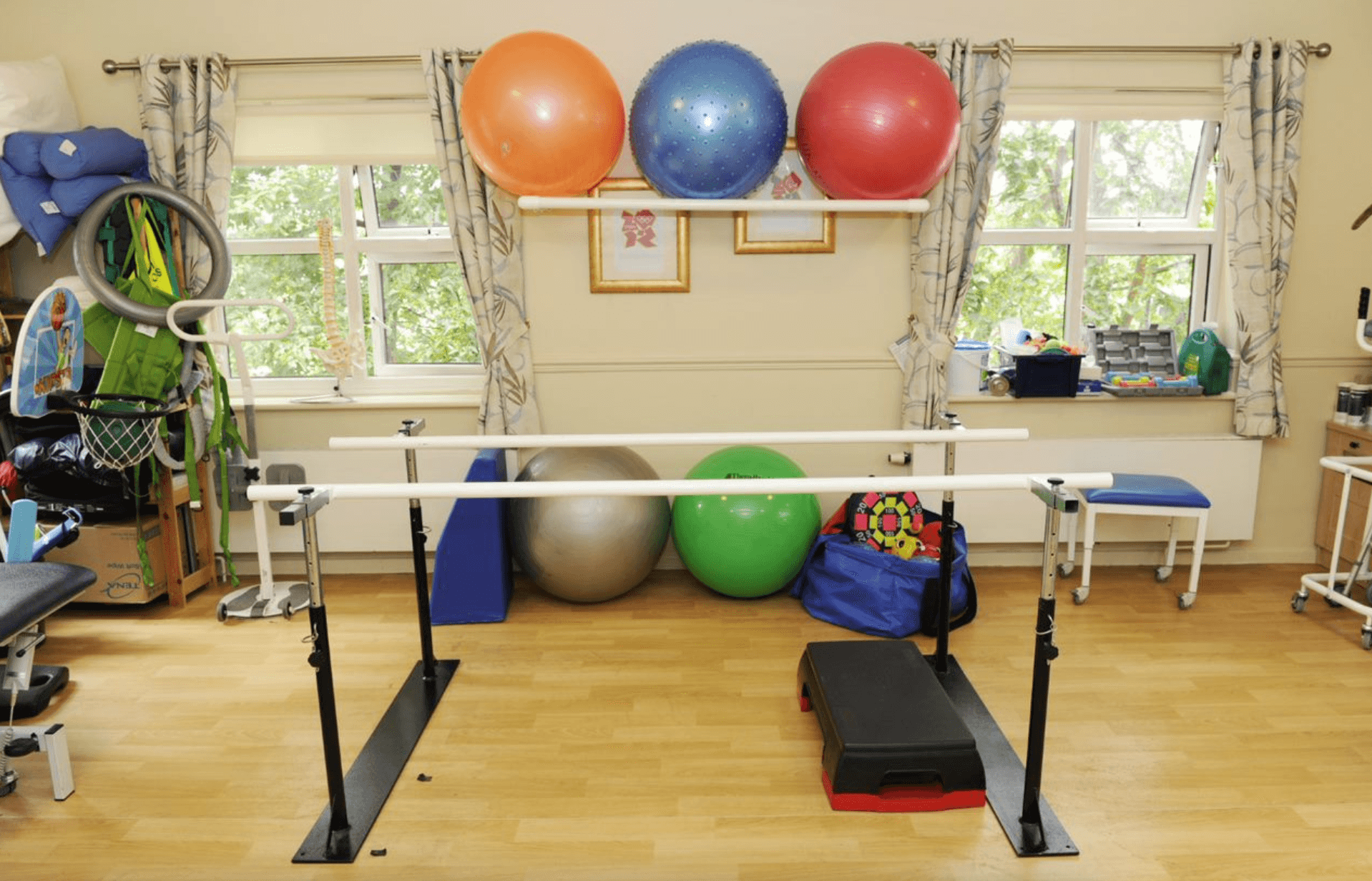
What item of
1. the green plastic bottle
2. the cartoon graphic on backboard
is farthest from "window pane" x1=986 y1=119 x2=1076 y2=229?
the cartoon graphic on backboard

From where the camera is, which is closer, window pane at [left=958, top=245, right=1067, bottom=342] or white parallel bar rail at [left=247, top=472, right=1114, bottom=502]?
white parallel bar rail at [left=247, top=472, right=1114, bottom=502]

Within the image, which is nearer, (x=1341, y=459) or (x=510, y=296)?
(x=1341, y=459)

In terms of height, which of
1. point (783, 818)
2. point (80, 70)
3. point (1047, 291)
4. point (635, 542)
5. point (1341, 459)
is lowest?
point (783, 818)

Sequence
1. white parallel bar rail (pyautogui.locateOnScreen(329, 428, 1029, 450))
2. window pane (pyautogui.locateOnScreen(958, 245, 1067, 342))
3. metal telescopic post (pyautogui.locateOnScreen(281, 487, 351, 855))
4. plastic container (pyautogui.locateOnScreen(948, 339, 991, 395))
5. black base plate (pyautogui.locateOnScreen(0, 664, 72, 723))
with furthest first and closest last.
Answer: window pane (pyautogui.locateOnScreen(958, 245, 1067, 342)), plastic container (pyautogui.locateOnScreen(948, 339, 991, 395)), black base plate (pyautogui.locateOnScreen(0, 664, 72, 723)), white parallel bar rail (pyautogui.locateOnScreen(329, 428, 1029, 450)), metal telescopic post (pyautogui.locateOnScreen(281, 487, 351, 855))

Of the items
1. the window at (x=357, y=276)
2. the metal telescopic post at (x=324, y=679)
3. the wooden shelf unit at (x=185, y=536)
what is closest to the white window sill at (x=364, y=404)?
the window at (x=357, y=276)

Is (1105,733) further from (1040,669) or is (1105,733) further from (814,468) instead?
(814,468)

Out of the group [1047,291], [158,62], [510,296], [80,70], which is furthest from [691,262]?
[80,70]

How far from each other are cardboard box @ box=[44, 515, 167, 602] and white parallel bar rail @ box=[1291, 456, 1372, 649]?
3919mm

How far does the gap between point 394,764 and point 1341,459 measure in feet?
10.1

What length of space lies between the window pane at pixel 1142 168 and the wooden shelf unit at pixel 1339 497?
1027mm

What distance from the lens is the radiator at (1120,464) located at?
3.54m

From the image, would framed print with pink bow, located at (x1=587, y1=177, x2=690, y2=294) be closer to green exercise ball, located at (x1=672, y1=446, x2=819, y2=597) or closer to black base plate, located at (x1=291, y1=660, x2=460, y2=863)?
green exercise ball, located at (x1=672, y1=446, x2=819, y2=597)

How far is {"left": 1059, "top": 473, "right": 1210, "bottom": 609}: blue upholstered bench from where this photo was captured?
10.5ft

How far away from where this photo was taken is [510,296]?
3400mm
